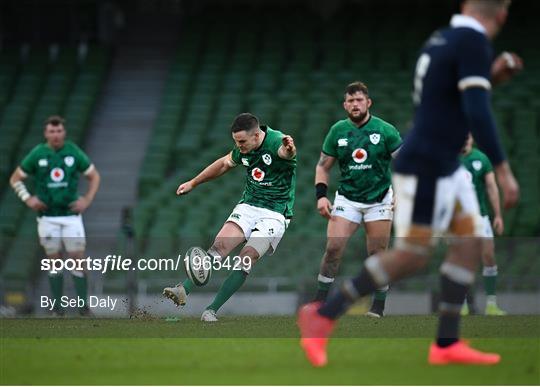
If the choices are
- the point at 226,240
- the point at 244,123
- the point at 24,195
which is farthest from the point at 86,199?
the point at 244,123

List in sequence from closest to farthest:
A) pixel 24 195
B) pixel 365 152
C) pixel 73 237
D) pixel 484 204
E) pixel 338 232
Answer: pixel 365 152
pixel 338 232
pixel 484 204
pixel 73 237
pixel 24 195

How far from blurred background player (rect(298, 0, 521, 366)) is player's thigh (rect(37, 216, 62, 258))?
7563 millimetres

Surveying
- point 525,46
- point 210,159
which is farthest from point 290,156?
point 525,46

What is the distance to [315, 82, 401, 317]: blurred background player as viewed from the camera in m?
12.0

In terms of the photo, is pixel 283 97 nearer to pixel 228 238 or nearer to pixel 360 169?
pixel 360 169

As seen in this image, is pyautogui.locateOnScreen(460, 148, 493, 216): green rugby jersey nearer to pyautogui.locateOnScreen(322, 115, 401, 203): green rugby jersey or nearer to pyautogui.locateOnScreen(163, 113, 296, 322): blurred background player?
pyautogui.locateOnScreen(322, 115, 401, 203): green rugby jersey

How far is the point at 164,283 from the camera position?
13492mm

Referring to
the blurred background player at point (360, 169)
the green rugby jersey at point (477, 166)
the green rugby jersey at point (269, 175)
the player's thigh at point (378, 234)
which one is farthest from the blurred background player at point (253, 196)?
the green rugby jersey at point (477, 166)

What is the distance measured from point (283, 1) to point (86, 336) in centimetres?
1859

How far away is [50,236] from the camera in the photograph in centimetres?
1475

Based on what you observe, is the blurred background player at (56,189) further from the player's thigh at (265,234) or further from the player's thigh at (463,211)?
the player's thigh at (463,211)

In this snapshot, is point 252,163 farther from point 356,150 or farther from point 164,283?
point 164,283

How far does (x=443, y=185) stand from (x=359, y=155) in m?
4.57

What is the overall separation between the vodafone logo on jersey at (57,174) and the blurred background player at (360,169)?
394cm
